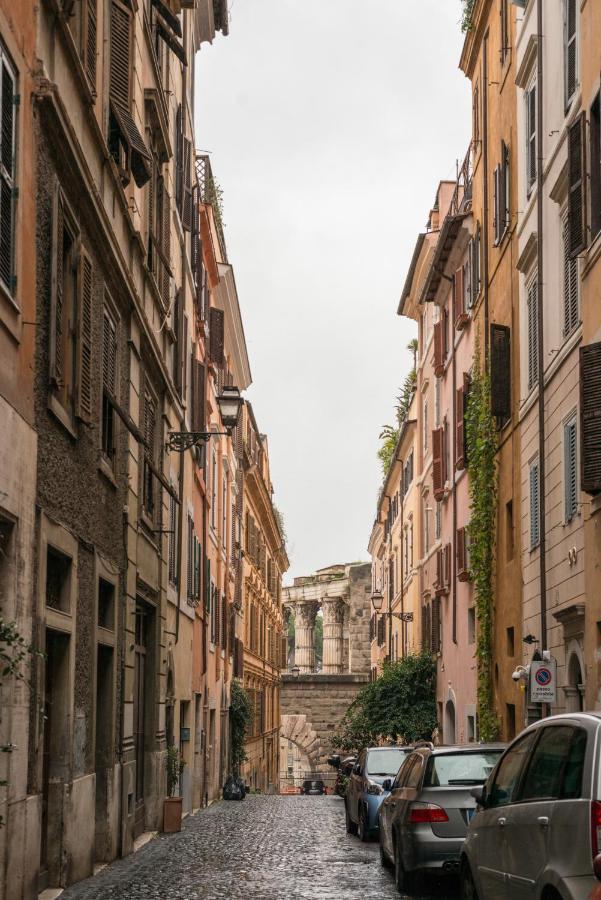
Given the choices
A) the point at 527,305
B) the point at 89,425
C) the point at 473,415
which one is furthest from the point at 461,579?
the point at 89,425

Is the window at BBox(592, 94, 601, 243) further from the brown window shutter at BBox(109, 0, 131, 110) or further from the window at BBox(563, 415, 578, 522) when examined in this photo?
the brown window shutter at BBox(109, 0, 131, 110)

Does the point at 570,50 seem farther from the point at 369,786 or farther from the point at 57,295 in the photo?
the point at 369,786

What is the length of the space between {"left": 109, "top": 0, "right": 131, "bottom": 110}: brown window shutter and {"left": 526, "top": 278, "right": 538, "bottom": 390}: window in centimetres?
759

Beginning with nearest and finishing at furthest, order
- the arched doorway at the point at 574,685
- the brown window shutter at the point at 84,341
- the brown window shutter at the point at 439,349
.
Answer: the brown window shutter at the point at 84,341 < the arched doorway at the point at 574,685 < the brown window shutter at the point at 439,349

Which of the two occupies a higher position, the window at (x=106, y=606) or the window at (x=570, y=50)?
the window at (x=570, y=50)

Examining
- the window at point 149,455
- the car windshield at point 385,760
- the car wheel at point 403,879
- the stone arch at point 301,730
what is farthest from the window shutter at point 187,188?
the stone arch at point 301,730

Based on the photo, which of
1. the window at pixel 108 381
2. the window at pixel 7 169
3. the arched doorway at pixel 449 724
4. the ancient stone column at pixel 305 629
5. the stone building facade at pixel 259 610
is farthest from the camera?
the ancient stone column at pixel 305 629

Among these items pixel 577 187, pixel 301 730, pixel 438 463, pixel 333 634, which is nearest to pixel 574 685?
pixel 577 187

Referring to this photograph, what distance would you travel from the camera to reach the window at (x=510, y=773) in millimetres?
8930

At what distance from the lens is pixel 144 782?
2161cm

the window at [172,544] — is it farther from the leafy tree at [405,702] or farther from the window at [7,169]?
the window at [7,169]

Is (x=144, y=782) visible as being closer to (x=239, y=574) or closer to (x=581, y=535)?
(x=581, y=535)

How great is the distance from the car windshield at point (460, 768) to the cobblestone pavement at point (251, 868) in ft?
3.10

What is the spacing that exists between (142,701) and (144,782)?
4.05 ft
